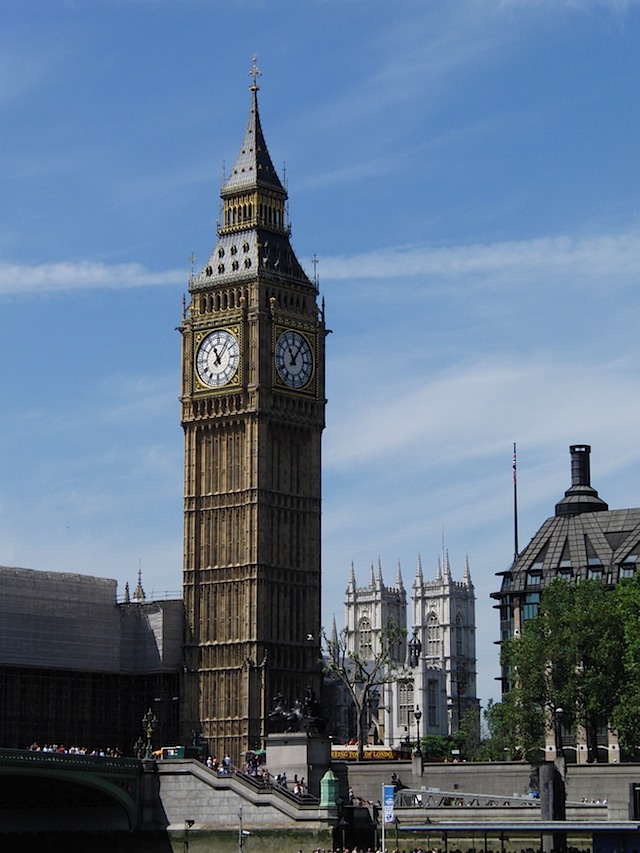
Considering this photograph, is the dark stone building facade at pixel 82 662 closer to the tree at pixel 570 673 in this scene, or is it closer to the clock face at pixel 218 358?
the clock face at pixel 218 358

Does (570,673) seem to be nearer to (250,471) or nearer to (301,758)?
(301,758)

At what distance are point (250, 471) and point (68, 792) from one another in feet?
102

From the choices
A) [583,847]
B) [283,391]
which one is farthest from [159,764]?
[283,391]

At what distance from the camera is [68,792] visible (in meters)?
97.0

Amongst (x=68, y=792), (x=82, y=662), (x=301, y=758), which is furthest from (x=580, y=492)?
(x=68, y=792)

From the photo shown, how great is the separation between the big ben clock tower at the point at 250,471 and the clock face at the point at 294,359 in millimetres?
89

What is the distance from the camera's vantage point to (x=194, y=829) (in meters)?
94.9

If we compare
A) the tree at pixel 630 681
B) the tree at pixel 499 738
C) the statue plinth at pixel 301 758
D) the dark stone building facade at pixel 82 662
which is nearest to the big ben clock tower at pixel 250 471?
the dark stone building facade at pixel 82 662

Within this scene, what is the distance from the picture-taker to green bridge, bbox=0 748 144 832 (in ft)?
297

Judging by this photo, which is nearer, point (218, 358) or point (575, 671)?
point (575, 671)

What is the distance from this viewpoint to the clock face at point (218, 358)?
409 feet

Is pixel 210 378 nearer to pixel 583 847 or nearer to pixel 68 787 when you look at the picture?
pixel 68 787

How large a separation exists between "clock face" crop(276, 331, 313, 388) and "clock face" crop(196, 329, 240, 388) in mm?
2833

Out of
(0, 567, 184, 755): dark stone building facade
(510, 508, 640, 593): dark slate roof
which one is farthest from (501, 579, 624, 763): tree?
(510, 508, 640, 593): dark slate roof
